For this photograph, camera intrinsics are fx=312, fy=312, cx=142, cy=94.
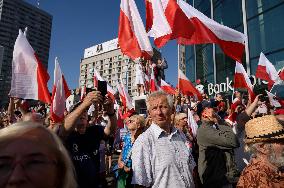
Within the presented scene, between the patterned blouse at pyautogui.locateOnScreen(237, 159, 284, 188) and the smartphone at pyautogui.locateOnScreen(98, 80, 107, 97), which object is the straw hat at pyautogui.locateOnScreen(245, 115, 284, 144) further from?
the smartphone at pyautogui.locateOnScreen(98, 80, 107, 97)

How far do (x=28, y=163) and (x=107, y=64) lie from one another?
128 meters

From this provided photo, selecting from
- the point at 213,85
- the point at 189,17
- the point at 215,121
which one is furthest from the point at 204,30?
the point at 213,85

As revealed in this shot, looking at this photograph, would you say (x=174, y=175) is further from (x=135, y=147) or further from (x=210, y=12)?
(x=210, y=12)

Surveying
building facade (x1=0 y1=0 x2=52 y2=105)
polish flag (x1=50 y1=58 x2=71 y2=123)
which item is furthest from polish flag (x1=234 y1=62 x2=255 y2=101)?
building facade (x1=0 y1=0 x2=52 y2=105)

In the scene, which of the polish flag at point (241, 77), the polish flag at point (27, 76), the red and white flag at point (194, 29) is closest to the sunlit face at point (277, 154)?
the red and white flag at point (194, 29)

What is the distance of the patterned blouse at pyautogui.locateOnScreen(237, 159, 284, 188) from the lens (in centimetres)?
240

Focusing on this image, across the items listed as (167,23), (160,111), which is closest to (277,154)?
(160,111)

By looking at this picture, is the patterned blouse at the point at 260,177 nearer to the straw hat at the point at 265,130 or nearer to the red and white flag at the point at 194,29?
the straw hat at the point at 265,130

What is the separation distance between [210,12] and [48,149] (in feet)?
70.3

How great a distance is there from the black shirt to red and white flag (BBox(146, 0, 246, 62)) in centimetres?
232

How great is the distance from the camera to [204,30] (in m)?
5.21

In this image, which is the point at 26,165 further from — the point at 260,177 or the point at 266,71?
the point at 266,71

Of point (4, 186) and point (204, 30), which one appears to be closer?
point (4, 186)

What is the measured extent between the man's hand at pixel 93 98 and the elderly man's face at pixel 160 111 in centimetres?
62
